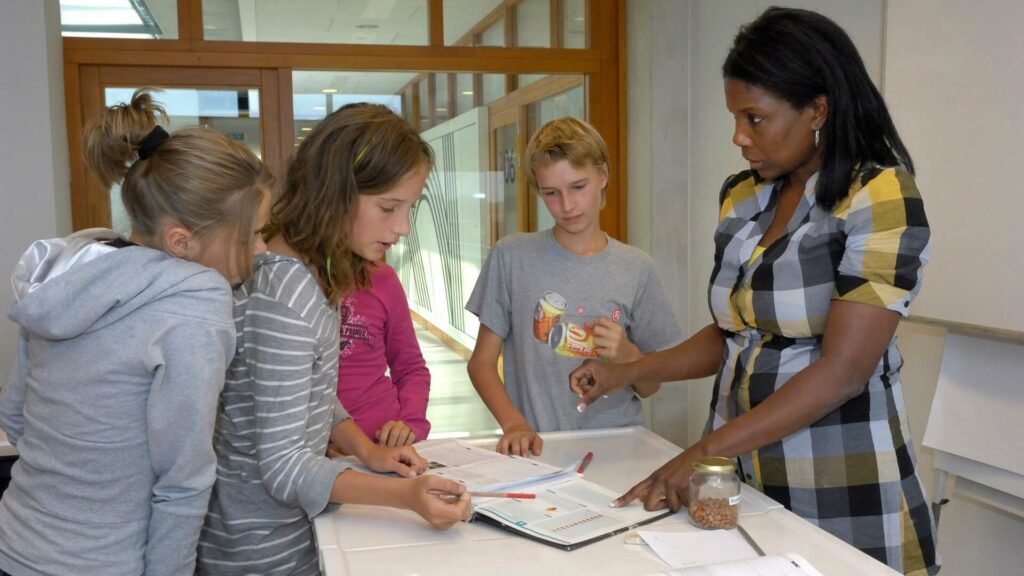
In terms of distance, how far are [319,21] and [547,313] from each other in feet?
7.43

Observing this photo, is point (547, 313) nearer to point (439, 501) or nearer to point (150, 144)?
point (439, 501)

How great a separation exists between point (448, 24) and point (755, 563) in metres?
3.28

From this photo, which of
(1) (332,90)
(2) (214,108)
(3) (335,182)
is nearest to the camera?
(3) (335,182)

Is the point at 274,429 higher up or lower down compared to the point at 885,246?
lower down

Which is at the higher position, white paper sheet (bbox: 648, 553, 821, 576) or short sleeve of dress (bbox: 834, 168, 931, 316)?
short sleeve of dress (bbox: 834, 168, 931, 316)

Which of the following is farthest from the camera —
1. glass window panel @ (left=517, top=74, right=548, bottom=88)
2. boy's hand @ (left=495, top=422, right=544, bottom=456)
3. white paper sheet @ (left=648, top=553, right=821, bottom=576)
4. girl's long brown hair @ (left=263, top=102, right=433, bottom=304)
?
glass window panel @ (left=517, top=74, right=548, bottom=88)

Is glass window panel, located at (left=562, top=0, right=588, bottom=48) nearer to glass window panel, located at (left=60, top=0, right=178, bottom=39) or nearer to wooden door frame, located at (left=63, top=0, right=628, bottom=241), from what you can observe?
wooden door frame, located at (left=63, top=0, right=628, bottom=241)

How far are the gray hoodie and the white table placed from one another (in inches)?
9.6

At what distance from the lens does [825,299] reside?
4.60 feet

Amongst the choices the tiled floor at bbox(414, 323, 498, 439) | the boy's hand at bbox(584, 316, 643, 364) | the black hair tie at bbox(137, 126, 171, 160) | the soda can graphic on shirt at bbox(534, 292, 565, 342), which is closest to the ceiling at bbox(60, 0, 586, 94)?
the tiled floor at bbox(414, 323, 498, 439)

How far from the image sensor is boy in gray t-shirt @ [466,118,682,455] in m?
2.12

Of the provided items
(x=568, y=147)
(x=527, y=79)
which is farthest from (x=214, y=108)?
(x=568, y=147)

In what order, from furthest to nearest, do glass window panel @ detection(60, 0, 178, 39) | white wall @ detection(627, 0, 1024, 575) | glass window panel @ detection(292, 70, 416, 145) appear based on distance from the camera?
glass window panel @ detection(292, 70, 416, 145), white wall @ detection(627, 0, 1024, 575), glass window panel @ detection(60, 0, 178, 39)

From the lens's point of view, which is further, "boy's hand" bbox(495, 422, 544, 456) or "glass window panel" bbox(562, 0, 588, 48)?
"glass window panel" bbox(562, 0, 588, 48)
